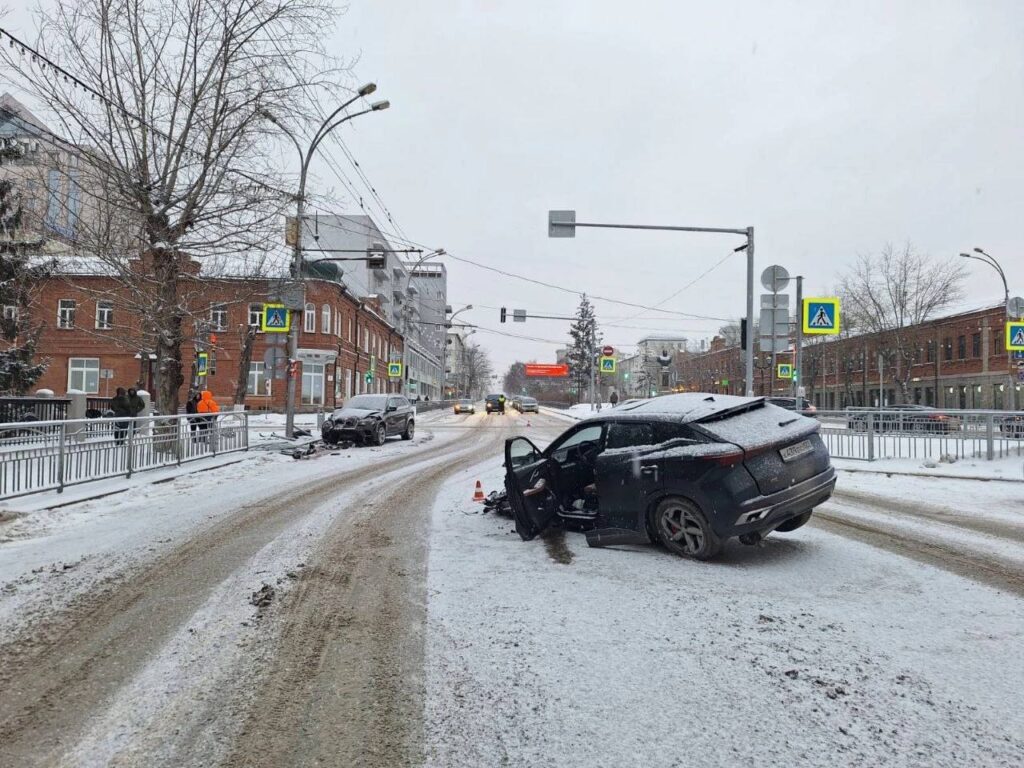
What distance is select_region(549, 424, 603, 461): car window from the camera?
6.70 m

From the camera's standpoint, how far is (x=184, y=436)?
A: 1319 centimetres

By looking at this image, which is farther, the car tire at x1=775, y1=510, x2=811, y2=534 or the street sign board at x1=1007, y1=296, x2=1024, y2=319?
the street sign board at x1=1007, y1=296, x2=1024, y2=319

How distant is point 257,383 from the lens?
43.8 metres

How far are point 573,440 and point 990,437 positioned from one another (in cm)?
1057

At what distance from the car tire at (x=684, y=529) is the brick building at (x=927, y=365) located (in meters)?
33.3

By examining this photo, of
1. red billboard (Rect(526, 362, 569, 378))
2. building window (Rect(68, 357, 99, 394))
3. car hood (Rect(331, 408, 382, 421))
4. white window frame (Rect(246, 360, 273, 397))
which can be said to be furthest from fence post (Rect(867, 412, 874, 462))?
red billboard (Rect(526, 362, 569, 378))

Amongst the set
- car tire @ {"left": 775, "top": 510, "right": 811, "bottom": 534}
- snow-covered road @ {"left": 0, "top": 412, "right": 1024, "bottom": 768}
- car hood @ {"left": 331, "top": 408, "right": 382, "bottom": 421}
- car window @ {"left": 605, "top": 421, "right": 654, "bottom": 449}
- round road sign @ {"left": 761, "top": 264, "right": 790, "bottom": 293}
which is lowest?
snow-covered road @ {"left": 0, "top": 412, "right": 1024, "bottom": 768}

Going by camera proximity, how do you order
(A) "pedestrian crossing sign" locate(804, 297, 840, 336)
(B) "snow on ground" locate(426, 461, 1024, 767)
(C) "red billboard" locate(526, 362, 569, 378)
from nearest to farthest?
1. (B) "snow on ground" locate(426, 461, 1024, 767)
2. (A) "pedestrian crossing sign" locate(804, 297, 840, 336)
3. (C) "red billboard" locate(526, 362, 569, 378)

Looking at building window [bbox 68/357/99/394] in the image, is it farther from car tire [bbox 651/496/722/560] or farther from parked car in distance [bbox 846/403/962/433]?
car tire [bbox 651/496/722/560]

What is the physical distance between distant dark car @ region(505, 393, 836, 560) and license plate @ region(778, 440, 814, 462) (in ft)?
0.04

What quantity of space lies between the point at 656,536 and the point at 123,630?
4189mm

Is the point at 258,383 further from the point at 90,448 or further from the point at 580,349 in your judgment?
the point at 580,349

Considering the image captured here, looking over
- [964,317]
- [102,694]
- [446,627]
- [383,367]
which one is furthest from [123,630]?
[383,367]

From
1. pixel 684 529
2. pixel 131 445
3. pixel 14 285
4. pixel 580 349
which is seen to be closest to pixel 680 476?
pixel 684 529
